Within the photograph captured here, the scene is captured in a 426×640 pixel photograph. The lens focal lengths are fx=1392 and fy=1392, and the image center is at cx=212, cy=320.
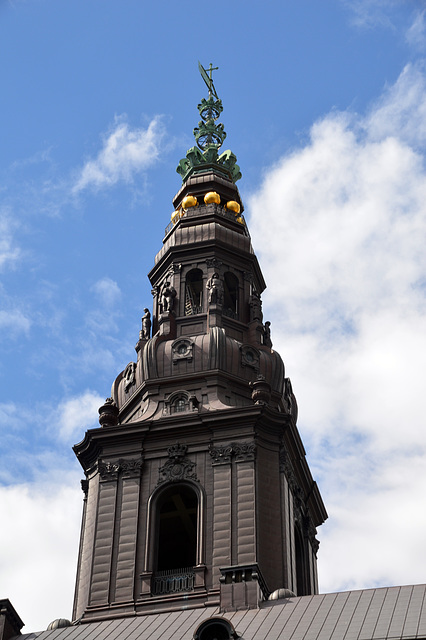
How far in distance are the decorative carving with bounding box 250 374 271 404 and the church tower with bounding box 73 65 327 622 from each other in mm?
57

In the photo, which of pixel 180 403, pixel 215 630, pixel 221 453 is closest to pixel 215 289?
pixel 180 403

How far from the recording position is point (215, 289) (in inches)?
2729

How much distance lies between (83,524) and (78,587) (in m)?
3.37

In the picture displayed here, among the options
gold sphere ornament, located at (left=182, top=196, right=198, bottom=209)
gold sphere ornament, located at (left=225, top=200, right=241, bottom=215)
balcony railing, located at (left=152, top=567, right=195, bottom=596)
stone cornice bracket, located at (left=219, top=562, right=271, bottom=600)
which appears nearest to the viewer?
stone cornice bracket, located at (left=219, top=562, right=271, bottom=600)

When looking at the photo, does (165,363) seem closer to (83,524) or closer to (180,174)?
(83,524)

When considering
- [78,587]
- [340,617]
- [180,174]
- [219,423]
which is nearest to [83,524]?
[78,587]

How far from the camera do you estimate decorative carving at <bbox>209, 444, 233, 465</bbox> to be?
6109cm

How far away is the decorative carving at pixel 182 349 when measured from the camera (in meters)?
66.1

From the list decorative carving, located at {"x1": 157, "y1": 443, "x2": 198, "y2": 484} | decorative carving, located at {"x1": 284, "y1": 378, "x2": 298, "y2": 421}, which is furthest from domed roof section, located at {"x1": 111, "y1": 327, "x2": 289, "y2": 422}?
decorative carving, located at {"x1": 157, "y1": 443, "x2": 198, "y2": 484}

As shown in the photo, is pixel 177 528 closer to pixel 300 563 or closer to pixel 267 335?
pixel 300 563

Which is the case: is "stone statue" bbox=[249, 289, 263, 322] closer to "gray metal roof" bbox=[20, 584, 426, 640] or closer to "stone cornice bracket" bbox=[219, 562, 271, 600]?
"stone cornice bracket" bbox=[219, 562, 271, 600]

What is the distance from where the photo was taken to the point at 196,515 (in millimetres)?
63281

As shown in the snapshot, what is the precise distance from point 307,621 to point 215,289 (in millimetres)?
22435

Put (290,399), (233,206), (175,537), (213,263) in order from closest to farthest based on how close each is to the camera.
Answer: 1. (175,537)
2. (290,399)
3. (213,263)
4. (233,206)
